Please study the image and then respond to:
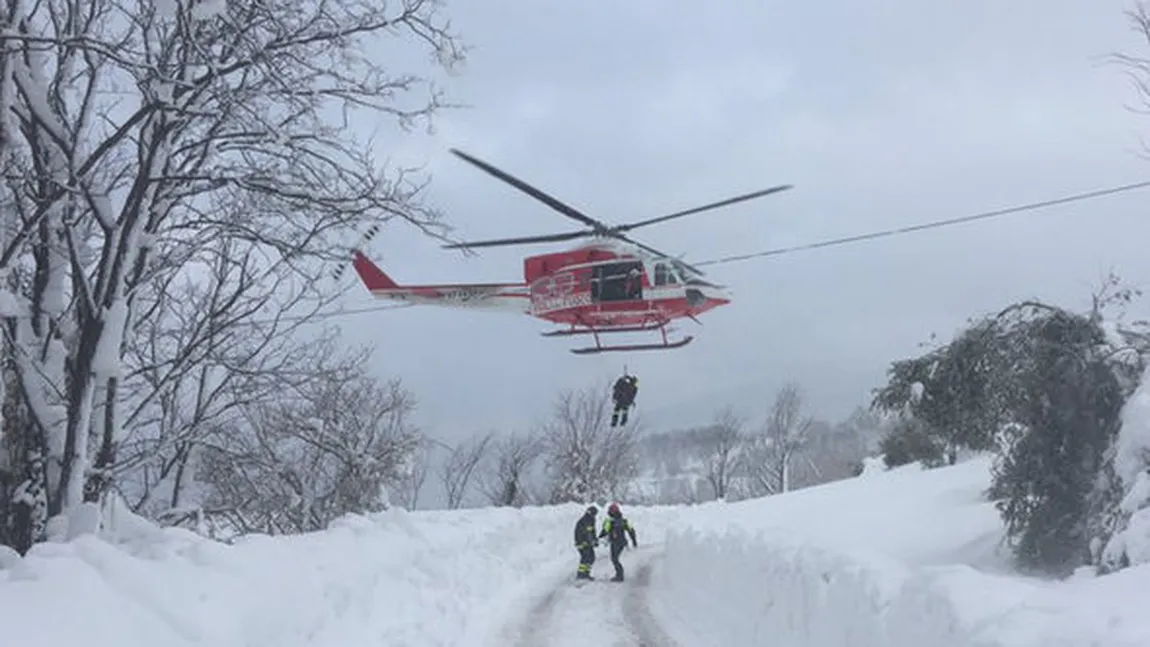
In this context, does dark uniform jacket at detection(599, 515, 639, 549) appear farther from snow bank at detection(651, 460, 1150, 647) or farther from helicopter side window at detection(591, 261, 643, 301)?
helicopter side window at detection(591, 261, 643, 301)

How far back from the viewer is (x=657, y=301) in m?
16.7

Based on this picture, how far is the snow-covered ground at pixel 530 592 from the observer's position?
566 cm

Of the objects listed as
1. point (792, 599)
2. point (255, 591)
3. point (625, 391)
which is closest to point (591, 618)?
point (792, 599)

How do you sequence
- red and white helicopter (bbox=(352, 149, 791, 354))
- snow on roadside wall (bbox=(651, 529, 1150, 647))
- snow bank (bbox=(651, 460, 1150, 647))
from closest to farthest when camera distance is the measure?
1. snow on roadside wall (bbox=(651, 529, 1150, 647))
2. snow bank (bbox=(651, 460, 1150, 647))
3. red and white helicopter (bbox=(352, 149, 791, 354))

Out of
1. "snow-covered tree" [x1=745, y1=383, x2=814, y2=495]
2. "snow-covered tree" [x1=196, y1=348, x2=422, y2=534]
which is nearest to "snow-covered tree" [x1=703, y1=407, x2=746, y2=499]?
"snow-covered tree" [x1=745, y1=383, x2=814, y2=495]

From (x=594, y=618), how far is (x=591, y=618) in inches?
1.7

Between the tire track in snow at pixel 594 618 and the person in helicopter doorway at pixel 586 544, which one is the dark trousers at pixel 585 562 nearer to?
the person in helicopter doorway at pixel 586 544

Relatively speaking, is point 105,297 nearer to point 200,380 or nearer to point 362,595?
point 362,595

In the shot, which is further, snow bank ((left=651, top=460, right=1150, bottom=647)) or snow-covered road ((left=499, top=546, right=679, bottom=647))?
snow-covered road ((left=499, top=546, right=679, bottom=647))

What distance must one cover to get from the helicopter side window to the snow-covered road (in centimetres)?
509

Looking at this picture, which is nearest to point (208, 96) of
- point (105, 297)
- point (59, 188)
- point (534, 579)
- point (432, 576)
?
point (59, 188)

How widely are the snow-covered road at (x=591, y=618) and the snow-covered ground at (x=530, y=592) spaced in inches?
2.3

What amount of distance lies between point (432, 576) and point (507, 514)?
34.1 feet

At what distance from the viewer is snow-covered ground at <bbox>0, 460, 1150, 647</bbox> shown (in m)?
5.66
